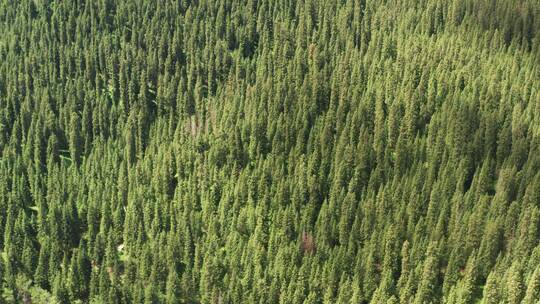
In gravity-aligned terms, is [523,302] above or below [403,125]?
below

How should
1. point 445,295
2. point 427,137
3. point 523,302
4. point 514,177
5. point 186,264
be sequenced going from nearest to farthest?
point 523,302 < point 445,295 < point 186,264 < point 514,177 < point 427,137

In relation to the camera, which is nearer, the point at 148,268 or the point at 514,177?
the point at 148,268

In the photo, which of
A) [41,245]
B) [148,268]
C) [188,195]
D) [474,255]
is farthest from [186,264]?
[474,255]

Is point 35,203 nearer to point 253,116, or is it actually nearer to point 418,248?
point 253,116

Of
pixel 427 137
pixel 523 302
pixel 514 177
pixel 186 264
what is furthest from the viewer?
pixel 427 137

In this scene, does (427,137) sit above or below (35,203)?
above

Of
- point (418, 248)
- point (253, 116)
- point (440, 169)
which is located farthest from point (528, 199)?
point (253, 116)

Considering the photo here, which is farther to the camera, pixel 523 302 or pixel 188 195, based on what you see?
pixel 188 195

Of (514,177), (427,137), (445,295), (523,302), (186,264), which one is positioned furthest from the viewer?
(427,137)

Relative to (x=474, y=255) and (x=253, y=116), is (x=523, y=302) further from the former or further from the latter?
(x=253, y=116)
